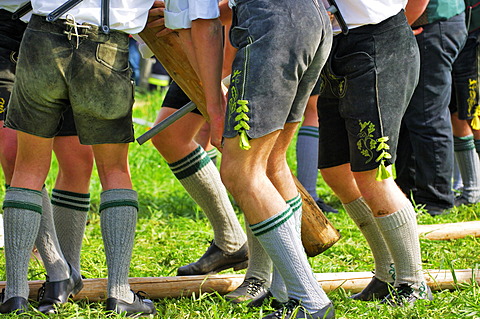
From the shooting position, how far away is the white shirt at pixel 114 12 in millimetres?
3014

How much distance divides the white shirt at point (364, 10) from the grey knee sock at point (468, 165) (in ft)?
10.7

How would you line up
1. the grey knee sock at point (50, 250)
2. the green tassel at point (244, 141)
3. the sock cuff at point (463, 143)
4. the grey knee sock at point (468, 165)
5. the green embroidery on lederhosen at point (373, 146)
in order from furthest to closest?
the sock cuff at point (463, 143) → the grey knee sock at point (468, 165) → the grey knee sock at point (50, 250) → the green embroidery on lederhosen at point (373, 146) → the green tassel at point (244, 141)

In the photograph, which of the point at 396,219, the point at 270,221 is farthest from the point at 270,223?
the point at 396,219

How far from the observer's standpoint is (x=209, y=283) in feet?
11.9

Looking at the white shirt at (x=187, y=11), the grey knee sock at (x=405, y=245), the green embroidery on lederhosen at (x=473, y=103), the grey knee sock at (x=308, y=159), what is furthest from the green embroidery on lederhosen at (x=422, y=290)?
the green embroidery on lederhosen at (x=473, y=103)

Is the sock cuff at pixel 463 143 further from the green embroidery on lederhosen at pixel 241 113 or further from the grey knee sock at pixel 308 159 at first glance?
the green embroidery on lederhosen at pixel 241 113

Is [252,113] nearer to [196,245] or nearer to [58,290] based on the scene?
[58,290]

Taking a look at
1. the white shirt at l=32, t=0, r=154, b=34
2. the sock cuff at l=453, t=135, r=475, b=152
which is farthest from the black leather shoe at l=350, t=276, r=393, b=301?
the sock cuff at l=453, t=135, r=475, b=152

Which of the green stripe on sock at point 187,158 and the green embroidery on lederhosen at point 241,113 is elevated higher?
the green embroidery on lederhosen at point 241,113

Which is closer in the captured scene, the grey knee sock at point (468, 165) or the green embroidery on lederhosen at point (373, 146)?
the green embroidery on lederhosen at point (373, 146)

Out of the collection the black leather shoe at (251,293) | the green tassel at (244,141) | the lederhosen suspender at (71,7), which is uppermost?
the lederhosen suspender at (71,7)

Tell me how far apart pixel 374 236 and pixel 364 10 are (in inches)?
45.2

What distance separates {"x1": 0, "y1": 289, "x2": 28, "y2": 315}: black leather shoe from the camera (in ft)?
10.2

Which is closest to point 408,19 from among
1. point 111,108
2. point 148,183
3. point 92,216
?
point 111,108
